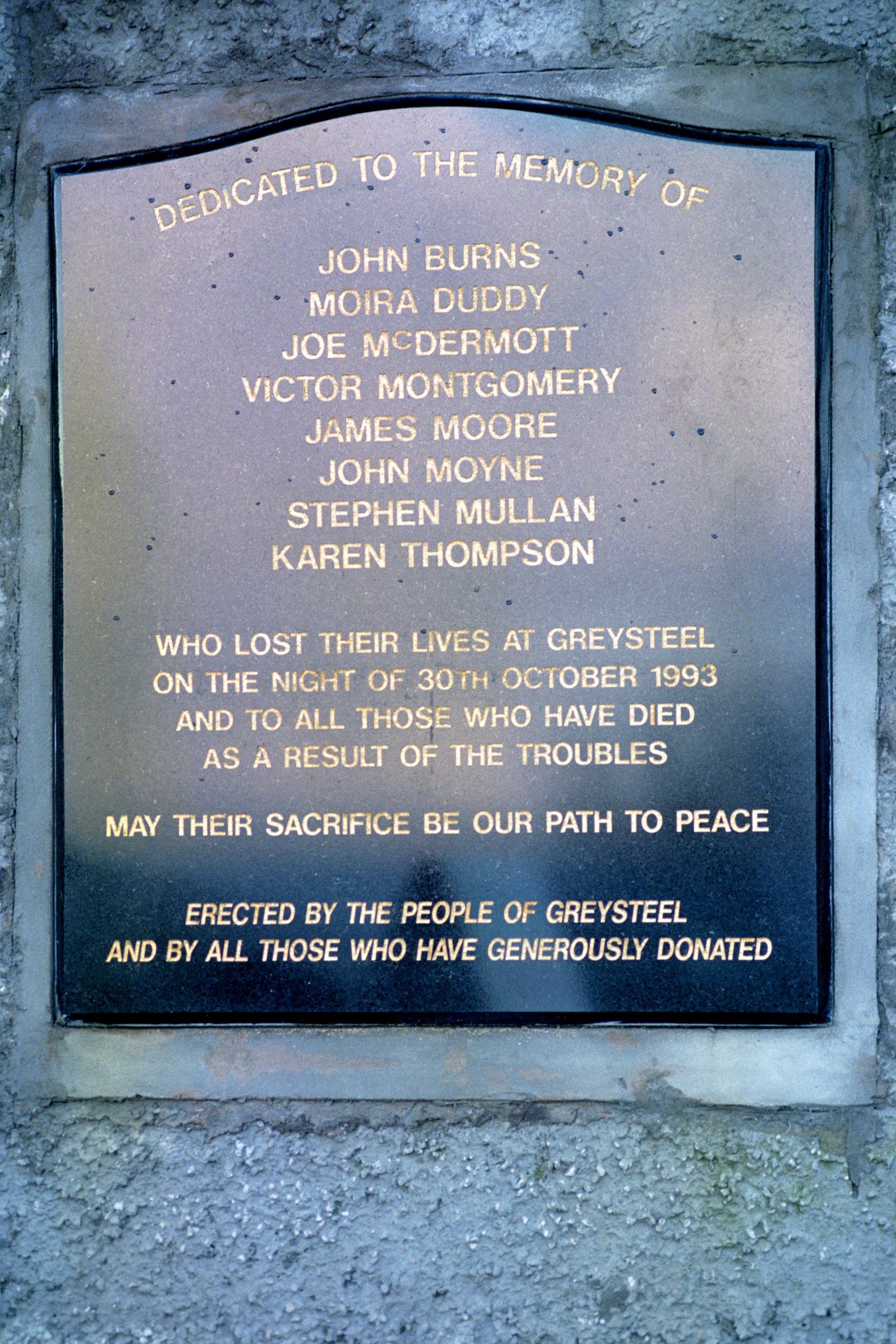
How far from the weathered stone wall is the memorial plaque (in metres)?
0.18

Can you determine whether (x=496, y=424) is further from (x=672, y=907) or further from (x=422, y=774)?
(x=672, y=907)

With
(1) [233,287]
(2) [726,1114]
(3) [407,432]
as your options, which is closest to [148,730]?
(3) [407,432]

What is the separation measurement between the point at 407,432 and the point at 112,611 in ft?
2.33

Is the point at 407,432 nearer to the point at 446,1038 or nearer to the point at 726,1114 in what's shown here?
the point at 446,1038

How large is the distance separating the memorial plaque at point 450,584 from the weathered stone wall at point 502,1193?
0.18 metres

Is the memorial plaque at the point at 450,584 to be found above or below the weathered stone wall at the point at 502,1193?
above

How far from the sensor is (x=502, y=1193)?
1.81 meters

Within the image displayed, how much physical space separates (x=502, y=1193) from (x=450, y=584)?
1212mm

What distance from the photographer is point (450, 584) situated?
1853 mm

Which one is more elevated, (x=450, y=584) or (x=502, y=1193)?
(x=450, y=584)

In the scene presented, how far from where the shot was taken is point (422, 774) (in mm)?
1842

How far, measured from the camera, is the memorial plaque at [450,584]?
1.81 m

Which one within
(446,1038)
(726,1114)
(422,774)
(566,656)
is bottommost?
(726,1114)

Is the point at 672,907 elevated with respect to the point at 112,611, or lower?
lower
